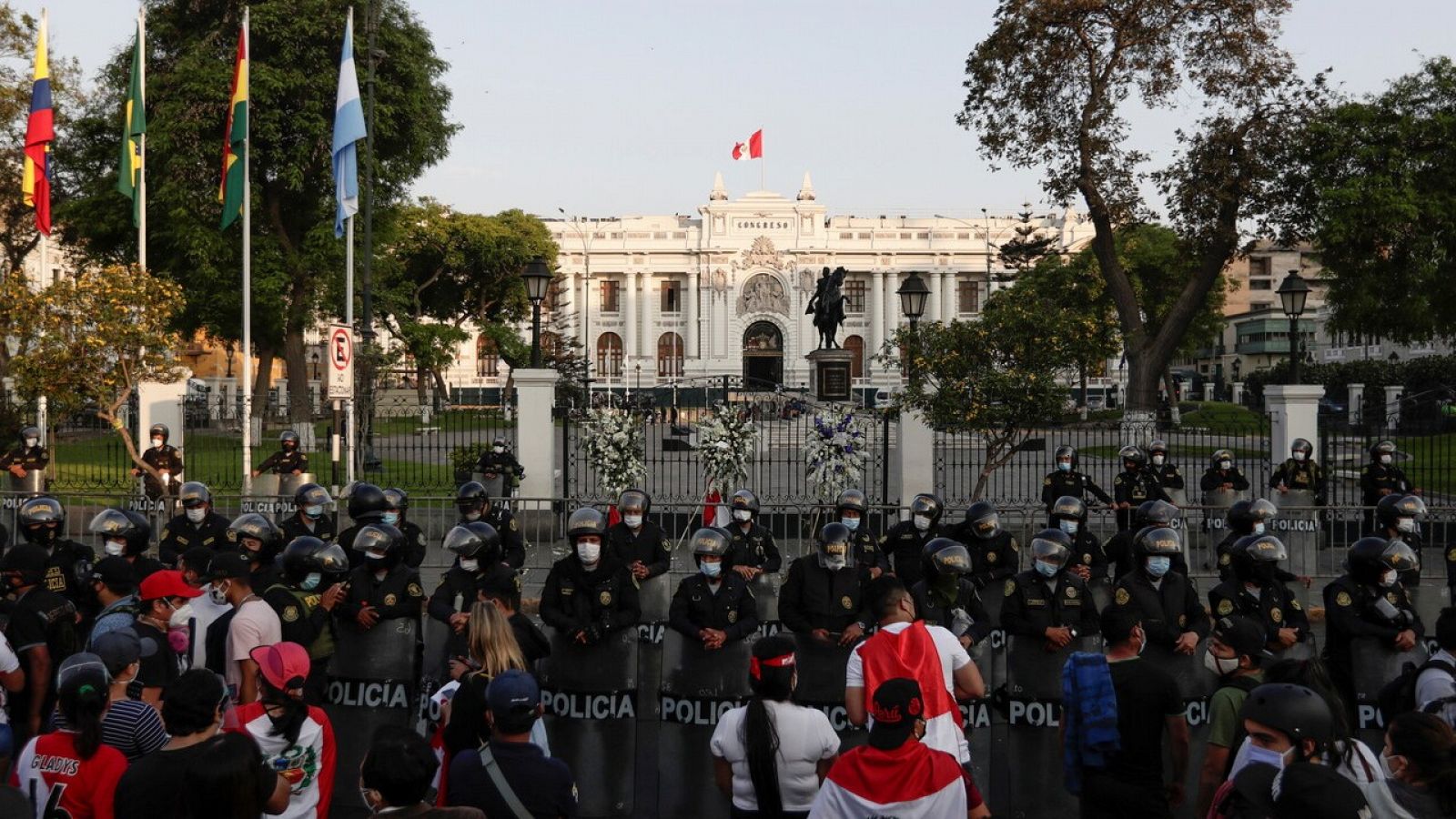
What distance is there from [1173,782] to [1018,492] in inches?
676

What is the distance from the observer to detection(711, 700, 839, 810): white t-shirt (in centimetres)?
502

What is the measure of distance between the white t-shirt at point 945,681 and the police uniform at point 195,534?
233 inches

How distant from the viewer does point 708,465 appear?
1694 cm

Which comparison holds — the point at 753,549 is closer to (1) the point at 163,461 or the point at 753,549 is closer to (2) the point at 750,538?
(2) the point at 750,538

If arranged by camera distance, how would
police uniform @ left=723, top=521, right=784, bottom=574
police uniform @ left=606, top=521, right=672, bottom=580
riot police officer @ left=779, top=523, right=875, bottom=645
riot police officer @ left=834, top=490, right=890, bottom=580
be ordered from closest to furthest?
1. riot police officer @ left=779, top=523, right=875, bottom=645
2. riot police officer @ left=834, top=490, right=890, bottom=580
3. police uniform @ left=723, top=521, right=784, bottom=574
4. police uniform @ left=606, top=521, right=672, bottom=580

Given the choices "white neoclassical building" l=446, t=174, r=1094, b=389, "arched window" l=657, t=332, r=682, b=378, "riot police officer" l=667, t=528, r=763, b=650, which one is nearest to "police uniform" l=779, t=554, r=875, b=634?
"riot police officer" l=667, t=528, r=763, b=650

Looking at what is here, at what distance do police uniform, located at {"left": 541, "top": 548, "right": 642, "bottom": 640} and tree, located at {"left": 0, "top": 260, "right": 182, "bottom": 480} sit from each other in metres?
12.7

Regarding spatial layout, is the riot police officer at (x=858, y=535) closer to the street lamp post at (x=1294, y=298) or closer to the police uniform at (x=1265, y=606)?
the police uniform at (x=1265, y=606)

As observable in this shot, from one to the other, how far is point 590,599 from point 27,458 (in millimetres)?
11655

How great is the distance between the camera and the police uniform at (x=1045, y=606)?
23.0ft

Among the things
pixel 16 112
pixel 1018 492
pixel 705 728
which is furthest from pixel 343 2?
pixel 705 728

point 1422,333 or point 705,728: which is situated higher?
point 1422,333

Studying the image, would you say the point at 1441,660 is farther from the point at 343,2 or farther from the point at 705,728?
the point at 343,2

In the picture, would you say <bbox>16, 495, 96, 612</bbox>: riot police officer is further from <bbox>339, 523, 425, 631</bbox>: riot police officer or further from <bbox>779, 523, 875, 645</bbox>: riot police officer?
<bbox>779, 523, 875, 645</bbox>: riot police officer
